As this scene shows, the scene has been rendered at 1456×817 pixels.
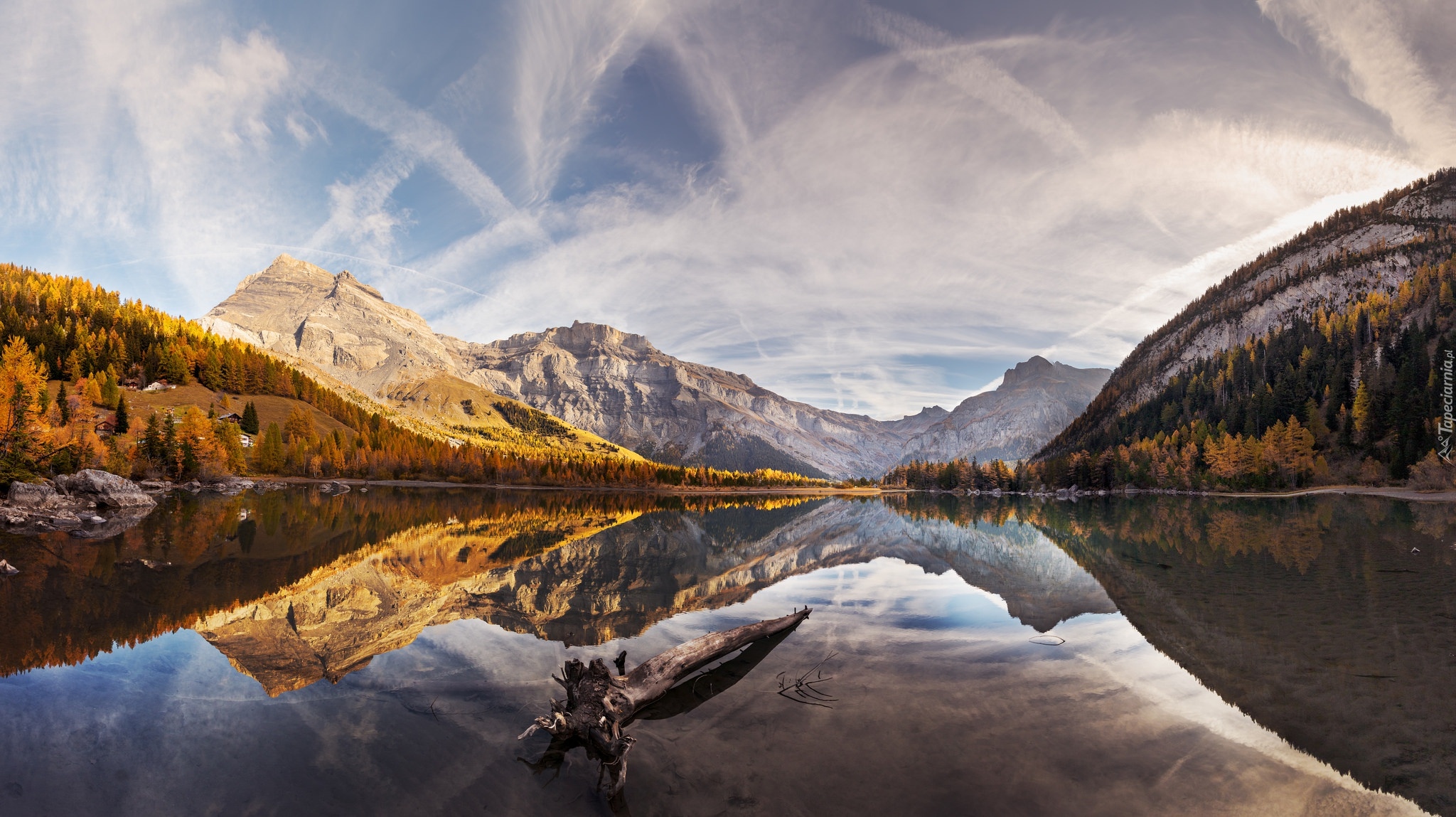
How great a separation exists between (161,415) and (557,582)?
139159mm

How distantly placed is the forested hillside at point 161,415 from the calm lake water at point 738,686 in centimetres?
4289

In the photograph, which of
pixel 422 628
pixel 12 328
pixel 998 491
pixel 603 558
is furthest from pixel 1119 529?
pixel 12 328

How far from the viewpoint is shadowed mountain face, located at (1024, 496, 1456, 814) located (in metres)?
11.0

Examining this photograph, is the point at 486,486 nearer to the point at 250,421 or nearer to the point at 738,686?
the point at 250,421

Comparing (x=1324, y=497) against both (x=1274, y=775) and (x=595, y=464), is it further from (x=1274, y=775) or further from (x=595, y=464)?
(x=595, y=464)

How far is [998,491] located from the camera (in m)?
186

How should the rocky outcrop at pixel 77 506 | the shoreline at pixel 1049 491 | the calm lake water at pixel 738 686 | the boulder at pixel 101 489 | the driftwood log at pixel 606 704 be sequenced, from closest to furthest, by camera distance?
the calm lake water at pixel 738 686 < the driftwood log at pixel 606 704 < the rocky outcrop at pixel 77 506 < the boulder at pixel 101 489 < the shoreline at pixel 1049 491

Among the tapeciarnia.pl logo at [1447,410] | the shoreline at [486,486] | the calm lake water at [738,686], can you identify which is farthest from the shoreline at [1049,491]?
the calm lake water at [738,686]

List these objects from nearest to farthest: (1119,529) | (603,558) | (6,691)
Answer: (6,691), (603,558), (1119,529)

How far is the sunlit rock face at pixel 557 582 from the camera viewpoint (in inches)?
710

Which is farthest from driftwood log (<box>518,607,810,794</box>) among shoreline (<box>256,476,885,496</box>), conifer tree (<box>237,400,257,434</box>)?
conifer tree (<box>237,400,257,434</box>)

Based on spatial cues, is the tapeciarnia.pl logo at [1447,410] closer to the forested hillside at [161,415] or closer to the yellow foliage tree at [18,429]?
the forested hillside at [161,415]

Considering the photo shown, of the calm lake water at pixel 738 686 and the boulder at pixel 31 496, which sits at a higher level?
the boulder at pixel 31 496

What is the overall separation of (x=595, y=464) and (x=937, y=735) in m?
182
